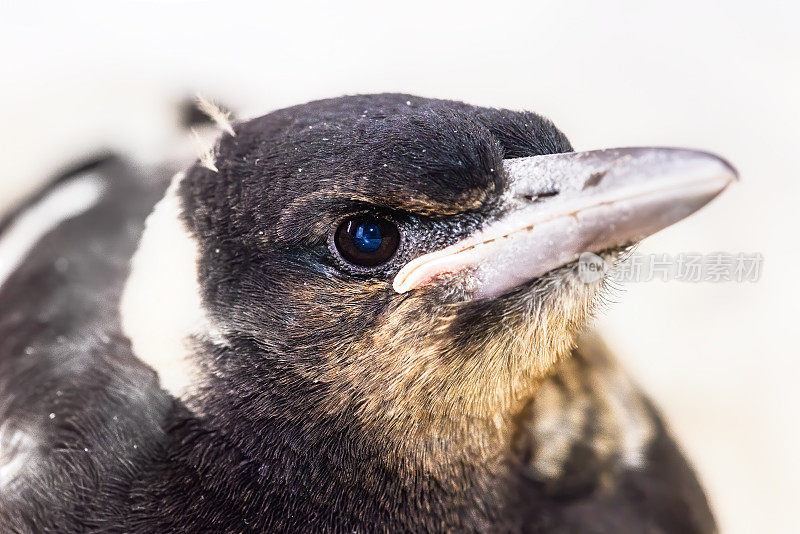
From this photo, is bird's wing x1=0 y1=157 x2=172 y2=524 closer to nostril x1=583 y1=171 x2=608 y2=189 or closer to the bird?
the bird

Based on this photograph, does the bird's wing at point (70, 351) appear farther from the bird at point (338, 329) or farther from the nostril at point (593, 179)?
the nostril at point (593, 179)

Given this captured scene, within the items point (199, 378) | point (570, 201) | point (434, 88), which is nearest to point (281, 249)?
point (199, 378)

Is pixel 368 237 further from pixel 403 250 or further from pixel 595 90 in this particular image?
pixel 595 90

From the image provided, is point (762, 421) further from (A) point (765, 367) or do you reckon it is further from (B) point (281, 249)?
(B) point (281, 249)

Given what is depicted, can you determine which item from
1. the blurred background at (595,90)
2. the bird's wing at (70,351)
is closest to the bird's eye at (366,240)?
the bird's wing at (70,351)

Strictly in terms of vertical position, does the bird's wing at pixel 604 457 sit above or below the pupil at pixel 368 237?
below

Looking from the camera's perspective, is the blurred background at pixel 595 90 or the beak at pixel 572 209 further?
the blurred background at pixel 595 90

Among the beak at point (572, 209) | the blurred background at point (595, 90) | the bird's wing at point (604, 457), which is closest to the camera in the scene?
the beak at point (572, 209)
